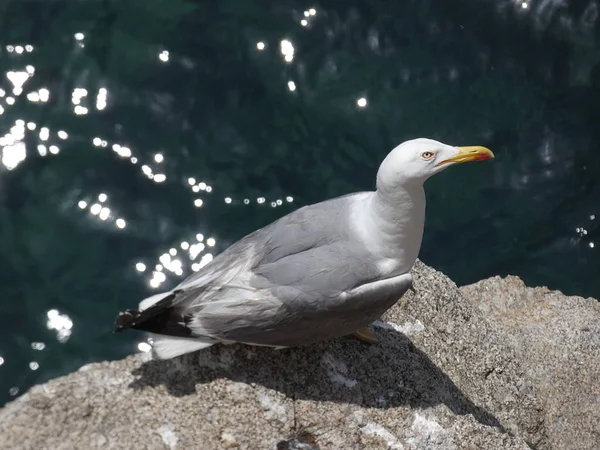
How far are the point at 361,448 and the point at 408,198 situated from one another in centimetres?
126

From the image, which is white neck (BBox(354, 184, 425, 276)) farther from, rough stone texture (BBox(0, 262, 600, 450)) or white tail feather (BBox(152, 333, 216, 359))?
white tail feather (BBox(152, 333, 216, 359))

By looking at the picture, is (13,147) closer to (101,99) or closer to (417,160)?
(101,99)

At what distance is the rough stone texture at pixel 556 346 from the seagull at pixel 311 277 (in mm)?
1561

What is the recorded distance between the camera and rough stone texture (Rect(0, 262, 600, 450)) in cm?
399

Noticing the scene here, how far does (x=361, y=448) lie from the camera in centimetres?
423

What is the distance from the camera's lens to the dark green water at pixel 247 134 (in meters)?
6.25

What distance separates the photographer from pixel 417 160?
403 centimetres

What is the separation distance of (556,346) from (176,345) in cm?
267

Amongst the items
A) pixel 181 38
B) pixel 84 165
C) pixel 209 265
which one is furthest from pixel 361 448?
pixel 181 38

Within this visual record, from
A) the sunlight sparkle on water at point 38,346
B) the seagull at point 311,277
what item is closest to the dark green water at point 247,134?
the sunlight sparkle on water at point 38,346

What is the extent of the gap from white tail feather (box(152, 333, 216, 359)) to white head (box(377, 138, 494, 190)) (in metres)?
1.17

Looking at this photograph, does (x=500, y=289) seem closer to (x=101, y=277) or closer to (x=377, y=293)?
(x=377, y=293)

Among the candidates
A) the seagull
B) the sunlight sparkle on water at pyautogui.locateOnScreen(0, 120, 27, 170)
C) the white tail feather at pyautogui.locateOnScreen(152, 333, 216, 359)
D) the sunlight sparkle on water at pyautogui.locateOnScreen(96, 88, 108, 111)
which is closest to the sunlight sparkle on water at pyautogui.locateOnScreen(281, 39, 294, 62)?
the sunlight sparkle on water at pyautogui.locateOnScreen(96, 88, 108, 111)

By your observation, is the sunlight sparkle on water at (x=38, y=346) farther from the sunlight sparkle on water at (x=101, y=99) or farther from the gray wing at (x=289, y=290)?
the gray wing at (x=289, y=290)
